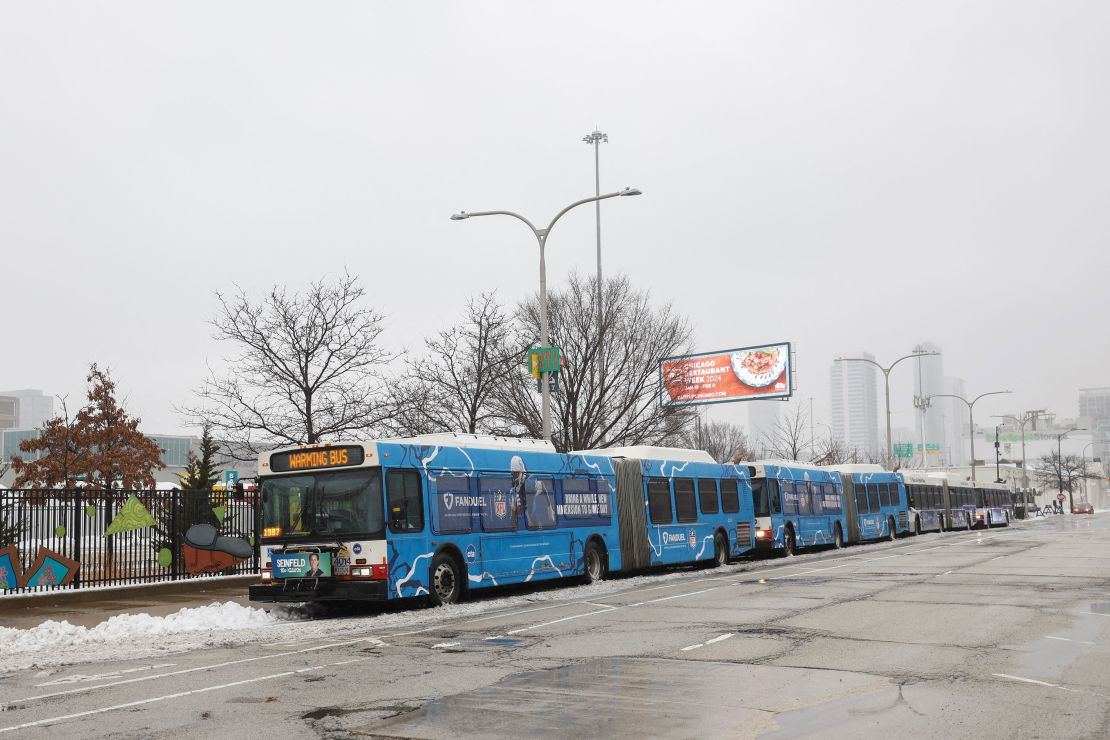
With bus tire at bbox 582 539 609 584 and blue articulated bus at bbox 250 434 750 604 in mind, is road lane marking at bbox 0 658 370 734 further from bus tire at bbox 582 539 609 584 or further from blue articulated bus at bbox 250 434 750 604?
bus tire at bbox 582 539 609 584

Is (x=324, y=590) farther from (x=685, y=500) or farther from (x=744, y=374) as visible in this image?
(x=744, y=374)

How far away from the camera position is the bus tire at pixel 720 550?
28.7 meters

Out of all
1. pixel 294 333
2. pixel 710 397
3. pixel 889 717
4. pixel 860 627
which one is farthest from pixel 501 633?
pixel 710 397

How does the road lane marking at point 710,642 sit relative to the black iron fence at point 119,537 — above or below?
below

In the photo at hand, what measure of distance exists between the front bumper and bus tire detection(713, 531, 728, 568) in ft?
46.6

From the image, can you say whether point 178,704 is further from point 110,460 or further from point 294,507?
point 110,460

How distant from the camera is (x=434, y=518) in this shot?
58.0 feet

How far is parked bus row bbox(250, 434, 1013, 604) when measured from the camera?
16.6m

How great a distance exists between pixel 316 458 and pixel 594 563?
25.2ft

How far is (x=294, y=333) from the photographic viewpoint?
96.1 feet

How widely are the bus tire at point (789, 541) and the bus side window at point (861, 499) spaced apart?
8.15 meters

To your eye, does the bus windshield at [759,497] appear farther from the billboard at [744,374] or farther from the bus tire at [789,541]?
the billboard at [744,374]

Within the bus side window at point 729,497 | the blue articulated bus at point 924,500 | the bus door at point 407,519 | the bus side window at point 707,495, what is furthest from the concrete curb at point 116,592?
the blue articulated bus at point 924,500

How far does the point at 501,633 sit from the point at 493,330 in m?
23.1
